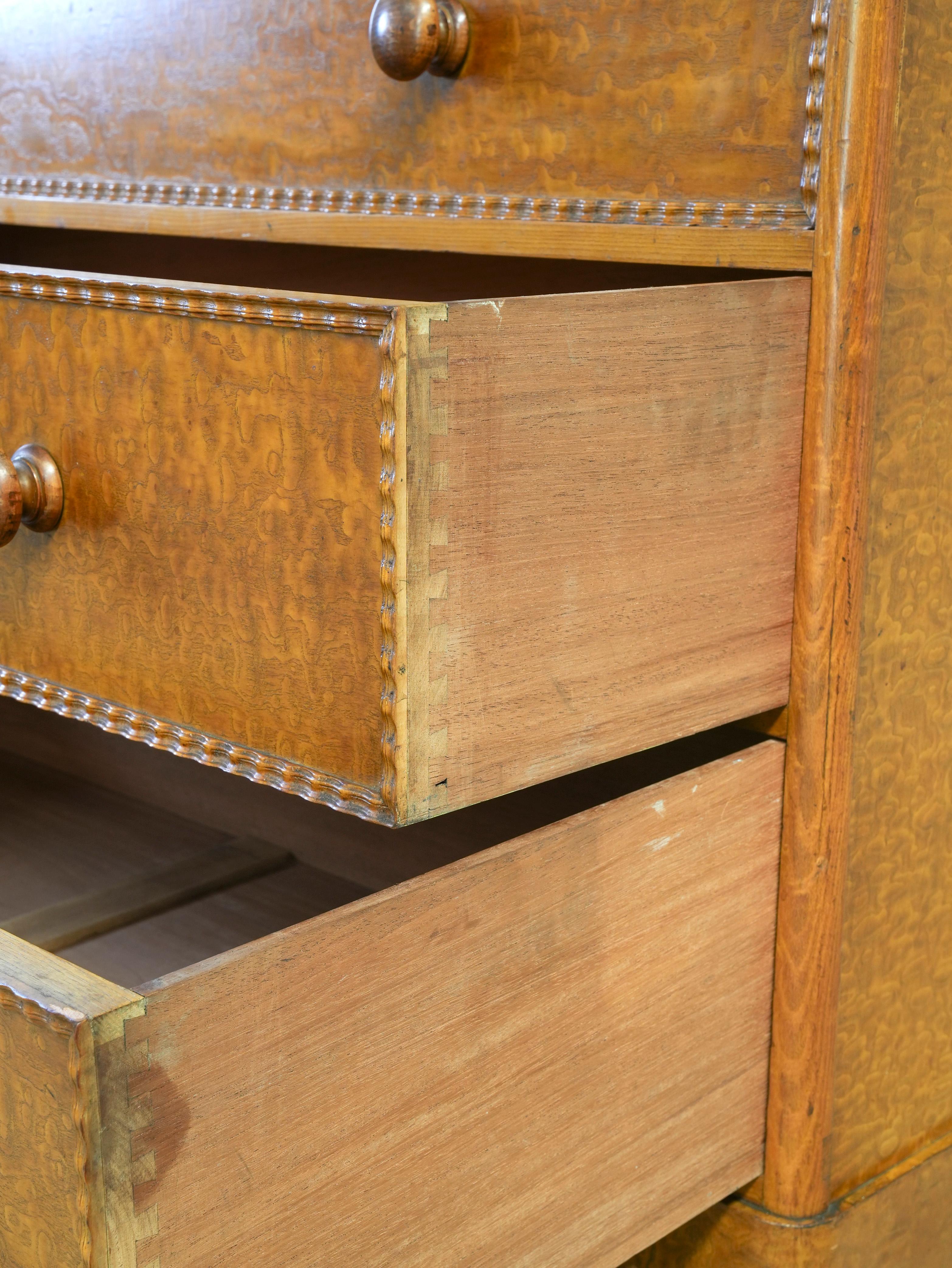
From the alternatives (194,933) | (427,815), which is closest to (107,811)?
(194,933)

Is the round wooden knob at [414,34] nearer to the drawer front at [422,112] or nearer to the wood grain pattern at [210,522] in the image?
the drawer front at [422,112]

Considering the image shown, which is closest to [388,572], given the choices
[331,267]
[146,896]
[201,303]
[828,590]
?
[201,303]

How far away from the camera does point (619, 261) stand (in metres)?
0.59

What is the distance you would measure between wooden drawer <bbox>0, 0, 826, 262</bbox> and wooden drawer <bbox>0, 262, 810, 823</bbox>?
67mm

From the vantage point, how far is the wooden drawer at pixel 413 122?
55cm

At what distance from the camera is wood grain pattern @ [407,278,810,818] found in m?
0.43

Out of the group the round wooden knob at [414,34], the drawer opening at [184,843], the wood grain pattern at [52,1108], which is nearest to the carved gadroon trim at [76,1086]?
the wood grain pattern at [52,1108]

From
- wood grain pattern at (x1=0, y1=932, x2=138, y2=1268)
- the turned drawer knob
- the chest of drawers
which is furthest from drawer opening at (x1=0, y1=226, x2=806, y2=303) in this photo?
wood grain pattern at (x1=0, y1=932, x2=138, y2=1268)

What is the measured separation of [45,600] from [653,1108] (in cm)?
31

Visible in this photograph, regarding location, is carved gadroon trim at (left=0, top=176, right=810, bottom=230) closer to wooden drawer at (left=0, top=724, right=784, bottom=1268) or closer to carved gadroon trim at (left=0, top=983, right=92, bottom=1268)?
wooden drawer at (left=0, top=724, right=784, bottom=1268)

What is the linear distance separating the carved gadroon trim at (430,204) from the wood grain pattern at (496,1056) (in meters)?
0.21

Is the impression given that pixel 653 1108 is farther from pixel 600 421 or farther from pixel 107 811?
pixel 107 811

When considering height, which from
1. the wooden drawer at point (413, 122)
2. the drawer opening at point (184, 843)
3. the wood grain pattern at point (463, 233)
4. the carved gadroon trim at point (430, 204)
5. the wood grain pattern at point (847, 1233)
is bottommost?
the wood grain pattern at point (847, 1233)

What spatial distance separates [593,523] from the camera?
0.48 m
